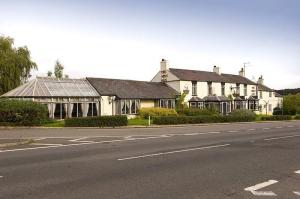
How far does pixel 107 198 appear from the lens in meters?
7.92

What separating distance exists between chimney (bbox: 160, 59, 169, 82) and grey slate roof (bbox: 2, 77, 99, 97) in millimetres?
13989

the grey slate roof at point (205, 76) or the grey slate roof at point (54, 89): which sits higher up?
the grey slate roof at point (205, 76)

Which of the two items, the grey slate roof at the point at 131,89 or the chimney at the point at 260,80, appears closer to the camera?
the grey slate roof at the point at 131,89

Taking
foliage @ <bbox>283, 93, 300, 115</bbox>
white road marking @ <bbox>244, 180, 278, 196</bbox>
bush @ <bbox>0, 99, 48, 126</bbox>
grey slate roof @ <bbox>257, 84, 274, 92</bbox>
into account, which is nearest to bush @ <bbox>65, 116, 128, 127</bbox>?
bush @ <bbox>0, 99, 48, 126</bbox>

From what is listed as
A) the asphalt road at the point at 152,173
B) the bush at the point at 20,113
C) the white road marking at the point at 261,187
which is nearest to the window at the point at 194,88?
the bush at the point at 20,113

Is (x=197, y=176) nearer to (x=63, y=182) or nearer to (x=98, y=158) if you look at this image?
(x=63, y=182)

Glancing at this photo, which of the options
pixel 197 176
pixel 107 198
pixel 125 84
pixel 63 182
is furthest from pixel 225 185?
pixel 125 84

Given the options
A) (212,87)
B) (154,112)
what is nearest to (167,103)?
(154,112)

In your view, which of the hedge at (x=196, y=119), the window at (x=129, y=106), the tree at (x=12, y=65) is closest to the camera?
the hedge at (x=196, y=119)

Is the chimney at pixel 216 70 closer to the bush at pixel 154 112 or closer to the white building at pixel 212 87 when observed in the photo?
the white building at pixel 212 87

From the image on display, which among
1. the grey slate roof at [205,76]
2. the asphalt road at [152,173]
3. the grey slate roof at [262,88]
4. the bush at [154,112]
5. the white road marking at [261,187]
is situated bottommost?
the white road marking at [261,187]

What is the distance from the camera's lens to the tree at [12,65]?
163 ft

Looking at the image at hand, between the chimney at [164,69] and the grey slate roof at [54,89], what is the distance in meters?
14.0

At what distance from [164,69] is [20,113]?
90.2 feet
